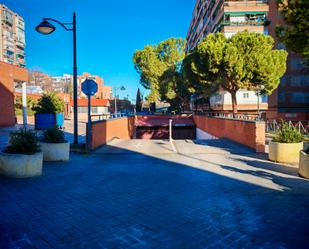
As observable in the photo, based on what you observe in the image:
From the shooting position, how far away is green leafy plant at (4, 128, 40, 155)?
632 centimetres

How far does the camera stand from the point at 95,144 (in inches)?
461

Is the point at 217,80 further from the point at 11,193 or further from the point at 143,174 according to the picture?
the point at 11,193

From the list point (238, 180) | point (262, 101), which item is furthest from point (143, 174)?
point (262, 101)

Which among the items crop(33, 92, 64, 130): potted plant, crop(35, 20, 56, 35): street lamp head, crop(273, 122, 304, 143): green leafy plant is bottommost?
crop(273, 122, 304, 143): green leafy plant

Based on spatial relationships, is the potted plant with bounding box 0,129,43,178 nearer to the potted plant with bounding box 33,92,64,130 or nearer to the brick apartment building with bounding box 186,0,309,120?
the potted plant with bounding box 33,92,64,130

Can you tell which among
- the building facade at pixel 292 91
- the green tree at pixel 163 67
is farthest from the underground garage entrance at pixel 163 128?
the building facade at pixel 292 91

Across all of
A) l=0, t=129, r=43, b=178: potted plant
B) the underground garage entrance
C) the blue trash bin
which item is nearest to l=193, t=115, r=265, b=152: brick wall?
l=0, t=129, r=43, b=178: potted plant

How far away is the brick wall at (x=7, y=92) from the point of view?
21422 mm

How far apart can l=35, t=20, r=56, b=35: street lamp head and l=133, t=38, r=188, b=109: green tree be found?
120 ft

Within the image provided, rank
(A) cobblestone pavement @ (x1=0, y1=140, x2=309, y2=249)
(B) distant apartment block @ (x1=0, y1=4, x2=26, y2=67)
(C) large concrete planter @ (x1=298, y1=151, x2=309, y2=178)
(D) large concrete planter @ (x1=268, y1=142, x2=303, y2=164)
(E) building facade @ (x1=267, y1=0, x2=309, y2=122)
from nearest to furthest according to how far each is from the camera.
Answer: (A) cobblestone pavement @ (x1=0, y1=140, x2=309, y2=249) → (C) large concrete planter @ (x1=298, y1=151, x2=309, y2=178) → (D) large concrete planter @ (x1=268, y1=142, x2=303, y2=164) → (E) building facade @ (x1=267, y1=0, x2=309, y2=122) → (B) distant apartment block @ (x1=0, y1=4, x2=26, y2=67)

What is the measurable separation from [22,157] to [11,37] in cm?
9069

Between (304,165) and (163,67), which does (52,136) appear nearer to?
(304,165)

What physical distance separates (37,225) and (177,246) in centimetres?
193

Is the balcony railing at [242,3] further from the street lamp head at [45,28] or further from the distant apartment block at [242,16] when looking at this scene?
the street lamp head at [45,28]
